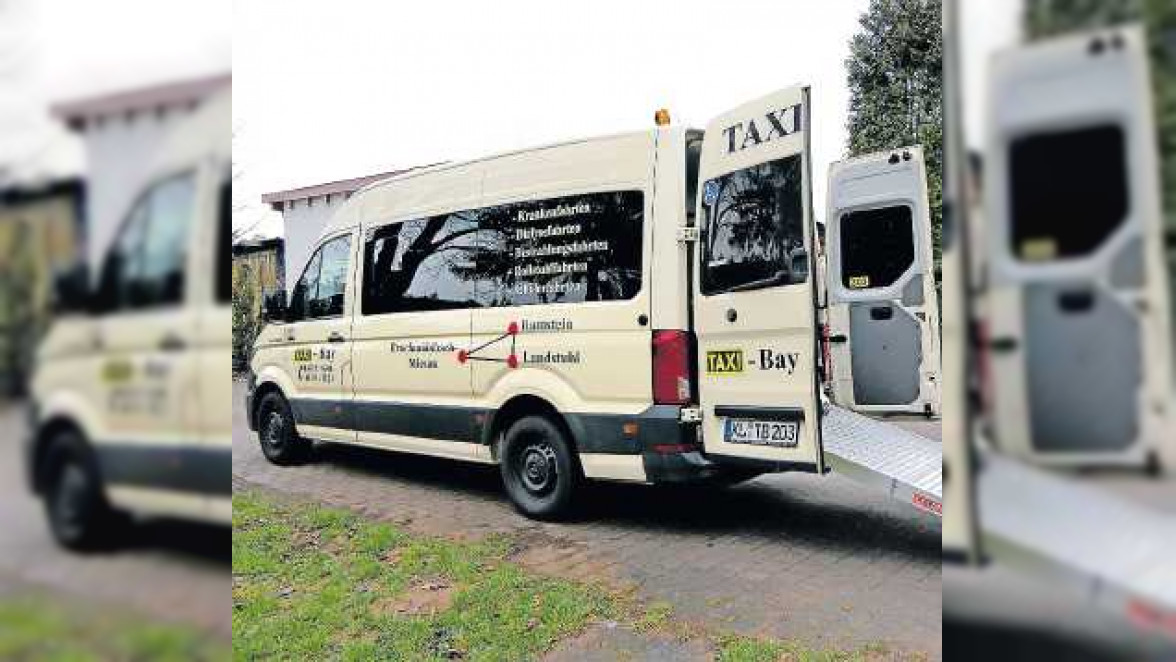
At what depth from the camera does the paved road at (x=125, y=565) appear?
644 mm

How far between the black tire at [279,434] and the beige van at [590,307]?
642 millimetres

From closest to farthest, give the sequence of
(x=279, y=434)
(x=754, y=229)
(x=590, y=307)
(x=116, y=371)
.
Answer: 1. (x=116, y=371)
2. (x=754, y=229)
3. (x=590, y=307)
4. (x=279, y=434)

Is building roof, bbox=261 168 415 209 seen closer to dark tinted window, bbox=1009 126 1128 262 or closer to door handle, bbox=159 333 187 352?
door handle, bbox=159 333 187 352

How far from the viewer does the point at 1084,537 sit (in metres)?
0.58

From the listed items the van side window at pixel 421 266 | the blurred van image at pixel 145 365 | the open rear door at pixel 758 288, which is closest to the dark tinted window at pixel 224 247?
the blurred van image at pixel 145 365

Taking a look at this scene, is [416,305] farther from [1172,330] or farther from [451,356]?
[1172,330]

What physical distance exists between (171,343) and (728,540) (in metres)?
3.70

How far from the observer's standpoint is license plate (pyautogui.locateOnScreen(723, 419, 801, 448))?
3703mm

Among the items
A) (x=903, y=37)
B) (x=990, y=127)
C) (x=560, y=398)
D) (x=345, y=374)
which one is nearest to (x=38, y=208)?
(x=990, y=127)

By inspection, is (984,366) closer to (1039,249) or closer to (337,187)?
(1039,249)

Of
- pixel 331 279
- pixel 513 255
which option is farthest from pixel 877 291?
pixel 331 279

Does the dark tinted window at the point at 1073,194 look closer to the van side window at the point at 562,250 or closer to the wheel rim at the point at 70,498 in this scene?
the wheel rim at the point at 70,498

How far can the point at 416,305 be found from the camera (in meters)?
4.97

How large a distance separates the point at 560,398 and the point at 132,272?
12.3 feet
